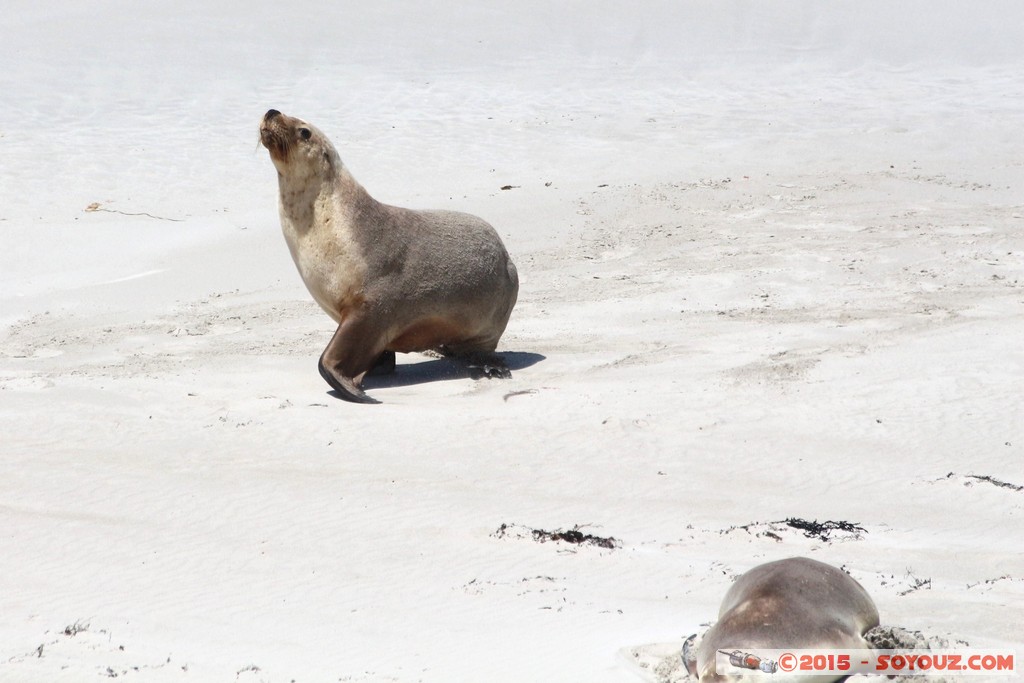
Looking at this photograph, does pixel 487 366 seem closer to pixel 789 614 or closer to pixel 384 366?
pixel 384 366

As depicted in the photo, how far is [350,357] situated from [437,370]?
993mm

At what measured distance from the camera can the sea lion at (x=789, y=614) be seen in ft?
12.2

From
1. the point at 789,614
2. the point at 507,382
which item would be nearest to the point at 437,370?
the point at 507,382

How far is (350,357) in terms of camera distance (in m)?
7.93

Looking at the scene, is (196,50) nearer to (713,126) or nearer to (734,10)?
(713,126)

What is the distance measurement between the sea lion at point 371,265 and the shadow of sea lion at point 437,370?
0.11 metres

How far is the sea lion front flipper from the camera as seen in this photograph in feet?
25.2

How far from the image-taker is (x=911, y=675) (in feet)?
12.3

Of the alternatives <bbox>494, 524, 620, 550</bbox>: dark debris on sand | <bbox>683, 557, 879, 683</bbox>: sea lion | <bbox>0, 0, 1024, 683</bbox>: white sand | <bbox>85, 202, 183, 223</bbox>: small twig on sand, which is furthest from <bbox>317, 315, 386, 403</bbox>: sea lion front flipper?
<bbox>85, 202, 183, 223</bbox>: small twig on sand

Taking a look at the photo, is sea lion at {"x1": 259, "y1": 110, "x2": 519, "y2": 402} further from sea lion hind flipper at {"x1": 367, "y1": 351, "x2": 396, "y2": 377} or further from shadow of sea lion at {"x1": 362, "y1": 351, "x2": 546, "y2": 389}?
shadow of sea lion at {"x1": 362, "y1": 351, "x2": 546, "y2": 389}

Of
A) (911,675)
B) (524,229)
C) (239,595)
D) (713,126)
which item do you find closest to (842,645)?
(911,675)

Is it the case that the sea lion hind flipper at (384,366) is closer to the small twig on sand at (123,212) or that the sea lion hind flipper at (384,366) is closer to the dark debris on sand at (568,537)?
the dark debris on sand at (568,537)

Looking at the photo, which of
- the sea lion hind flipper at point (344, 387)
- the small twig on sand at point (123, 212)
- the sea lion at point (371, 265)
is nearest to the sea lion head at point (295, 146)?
the sea lion at point (371, 265)

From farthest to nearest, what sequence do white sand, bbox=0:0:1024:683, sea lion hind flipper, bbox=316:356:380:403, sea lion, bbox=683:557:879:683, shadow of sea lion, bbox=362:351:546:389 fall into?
1. shadow of sea lion, bbox=362:351:546:389
2. sea lion hind flipper, bbox=316:356:380:403
3. white sand, bbox=0:0:1024:683
4. sea lion, bbox=683:557:879:683
